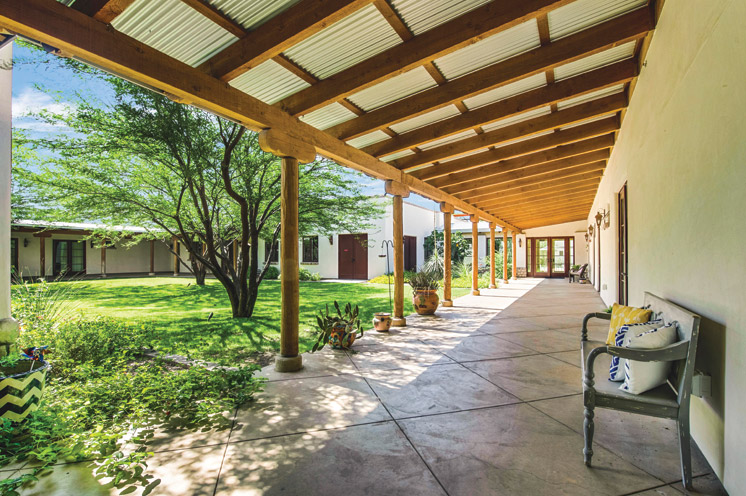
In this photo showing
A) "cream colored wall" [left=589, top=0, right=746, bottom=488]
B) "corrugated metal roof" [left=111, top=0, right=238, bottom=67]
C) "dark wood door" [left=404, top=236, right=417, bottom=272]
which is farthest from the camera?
"dark wood door" [left=404, top=236, right=417, bottom=272]

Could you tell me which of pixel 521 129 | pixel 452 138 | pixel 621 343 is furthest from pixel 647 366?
pixel 452 138

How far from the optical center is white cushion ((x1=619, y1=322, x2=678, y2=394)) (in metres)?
2.15

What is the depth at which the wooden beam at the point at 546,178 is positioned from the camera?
848 centimetres

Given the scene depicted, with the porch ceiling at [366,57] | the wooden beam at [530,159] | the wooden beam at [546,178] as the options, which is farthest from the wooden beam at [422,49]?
the wooden beam at [546,178]

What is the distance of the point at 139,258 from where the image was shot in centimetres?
2038

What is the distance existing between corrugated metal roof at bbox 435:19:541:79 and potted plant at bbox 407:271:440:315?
449 centimetres

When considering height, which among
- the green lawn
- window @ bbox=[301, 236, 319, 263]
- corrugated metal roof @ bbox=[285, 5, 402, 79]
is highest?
corrugated metal roof @ bbox=[285, 5, 402, 79]

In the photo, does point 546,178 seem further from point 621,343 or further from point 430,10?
point 621,343

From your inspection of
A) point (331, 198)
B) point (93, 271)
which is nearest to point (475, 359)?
point (331, 198)

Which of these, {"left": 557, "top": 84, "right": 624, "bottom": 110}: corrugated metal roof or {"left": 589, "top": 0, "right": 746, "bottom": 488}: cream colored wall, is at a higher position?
{"left": 557, "top": 84, "right": 624, "bottom": 110}: corrugated metal roof

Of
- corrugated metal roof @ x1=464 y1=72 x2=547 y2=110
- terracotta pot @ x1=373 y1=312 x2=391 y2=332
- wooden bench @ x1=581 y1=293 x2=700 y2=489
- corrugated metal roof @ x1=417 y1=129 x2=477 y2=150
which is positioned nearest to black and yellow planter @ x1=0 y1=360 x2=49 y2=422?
wooden bench @ x1=581 y1=293 x2=700 y2=489

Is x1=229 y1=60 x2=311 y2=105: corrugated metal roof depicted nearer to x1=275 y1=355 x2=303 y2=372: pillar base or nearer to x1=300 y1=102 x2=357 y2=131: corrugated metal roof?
x1=300 y1=102 x2=357 y2=131: corrugated metal roof

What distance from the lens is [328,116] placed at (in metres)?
4.54

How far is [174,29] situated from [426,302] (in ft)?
19.9
